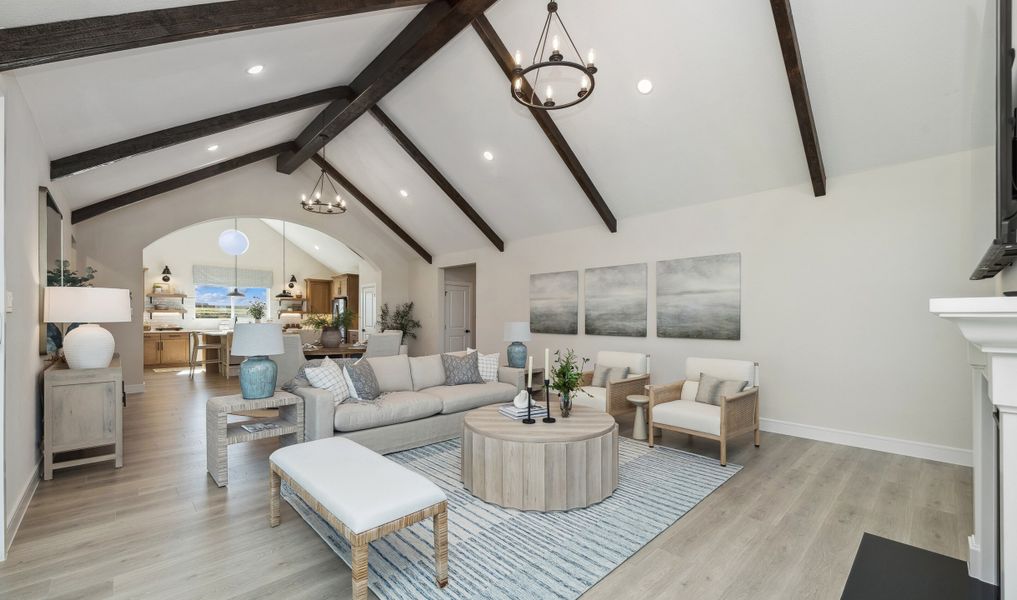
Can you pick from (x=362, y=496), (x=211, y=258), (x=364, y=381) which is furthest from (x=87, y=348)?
(x=211, y=258)

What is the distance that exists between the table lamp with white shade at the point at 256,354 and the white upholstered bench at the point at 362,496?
113 centimetres

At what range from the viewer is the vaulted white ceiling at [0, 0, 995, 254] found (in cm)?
321

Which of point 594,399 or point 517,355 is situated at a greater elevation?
point 517,355

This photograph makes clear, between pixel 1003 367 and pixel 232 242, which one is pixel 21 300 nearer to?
pixel 1003 367

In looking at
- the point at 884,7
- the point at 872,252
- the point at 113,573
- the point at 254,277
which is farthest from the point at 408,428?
the point at 254,277

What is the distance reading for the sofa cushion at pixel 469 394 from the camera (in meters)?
4.45

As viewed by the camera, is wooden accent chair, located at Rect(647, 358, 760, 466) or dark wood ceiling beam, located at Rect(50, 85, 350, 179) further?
dark wood ceiling beam, located at Rect(50, 85, 350, 179)

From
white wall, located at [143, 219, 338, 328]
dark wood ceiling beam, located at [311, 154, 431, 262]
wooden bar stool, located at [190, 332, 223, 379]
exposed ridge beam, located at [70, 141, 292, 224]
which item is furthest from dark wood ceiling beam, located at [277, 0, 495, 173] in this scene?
white wall, located at [143, 219, 338, 328]

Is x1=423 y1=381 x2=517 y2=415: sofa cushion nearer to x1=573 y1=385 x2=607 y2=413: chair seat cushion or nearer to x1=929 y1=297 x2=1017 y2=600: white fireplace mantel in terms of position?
x1=573 y1=385 x2=607 y2=413: chair seat cushion

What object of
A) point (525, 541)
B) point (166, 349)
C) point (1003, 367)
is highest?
point (1003, 367)

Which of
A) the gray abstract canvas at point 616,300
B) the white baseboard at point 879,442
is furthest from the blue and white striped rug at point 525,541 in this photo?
the gray abstract canvas at point 616,300

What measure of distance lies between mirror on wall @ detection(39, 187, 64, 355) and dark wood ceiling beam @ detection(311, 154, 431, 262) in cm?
409

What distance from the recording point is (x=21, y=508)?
278 cm

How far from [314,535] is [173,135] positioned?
419 centimetres
